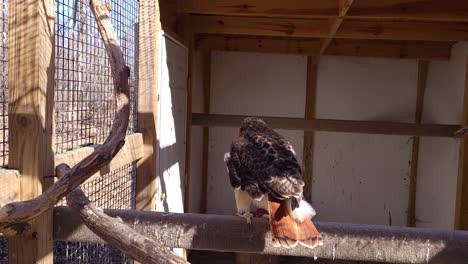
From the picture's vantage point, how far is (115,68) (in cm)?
151

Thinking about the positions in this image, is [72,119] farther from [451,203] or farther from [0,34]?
[451,203]

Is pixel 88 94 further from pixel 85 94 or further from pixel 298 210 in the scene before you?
pixel 298 210

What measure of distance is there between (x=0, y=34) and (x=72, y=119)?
569mm

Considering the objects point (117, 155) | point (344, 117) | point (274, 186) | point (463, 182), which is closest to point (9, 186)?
point (117, 155)

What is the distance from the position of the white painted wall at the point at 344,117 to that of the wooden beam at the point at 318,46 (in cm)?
24

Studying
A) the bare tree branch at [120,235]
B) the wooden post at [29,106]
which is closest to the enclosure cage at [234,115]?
the wooden post at [29,106]

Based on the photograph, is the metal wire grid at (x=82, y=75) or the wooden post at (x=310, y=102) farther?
the wooden post at (x=310, y=102)

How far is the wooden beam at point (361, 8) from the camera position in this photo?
304 cm

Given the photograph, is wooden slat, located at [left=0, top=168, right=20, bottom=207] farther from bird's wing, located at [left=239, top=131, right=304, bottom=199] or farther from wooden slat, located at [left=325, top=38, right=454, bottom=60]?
wooden slat, located at [left=325, top=38, right=454, bottom=60]

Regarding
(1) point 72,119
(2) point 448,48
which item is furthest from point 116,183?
(2) point 448,48

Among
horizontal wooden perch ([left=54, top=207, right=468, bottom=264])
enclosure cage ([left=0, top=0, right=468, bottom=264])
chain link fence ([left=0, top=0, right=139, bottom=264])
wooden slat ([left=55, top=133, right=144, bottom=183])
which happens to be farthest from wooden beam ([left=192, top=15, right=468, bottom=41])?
horizontal wooden perch ([left=54, top=207, right=468, bottom=264])

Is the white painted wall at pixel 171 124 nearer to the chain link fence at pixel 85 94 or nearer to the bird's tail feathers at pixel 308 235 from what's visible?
the chain link fence at pixel 85 94

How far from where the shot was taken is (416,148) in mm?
4984

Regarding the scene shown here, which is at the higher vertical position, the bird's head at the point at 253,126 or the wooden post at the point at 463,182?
the bird's head at the point at 253,126
